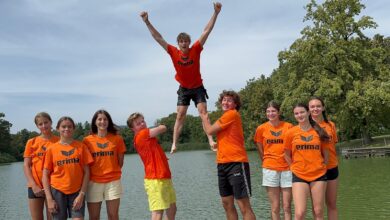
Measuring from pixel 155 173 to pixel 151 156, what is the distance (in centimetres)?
24

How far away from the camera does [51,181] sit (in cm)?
550

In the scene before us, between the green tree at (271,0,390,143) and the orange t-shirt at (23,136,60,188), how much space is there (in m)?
29.5

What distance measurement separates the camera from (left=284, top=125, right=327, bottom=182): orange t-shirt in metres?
5.27

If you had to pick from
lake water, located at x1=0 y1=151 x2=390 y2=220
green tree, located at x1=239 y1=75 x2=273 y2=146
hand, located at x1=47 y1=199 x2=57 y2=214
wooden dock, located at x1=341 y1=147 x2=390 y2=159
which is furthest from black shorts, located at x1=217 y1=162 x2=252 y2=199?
green tree, located at x1=239 y1=75 x2=273 y2=146

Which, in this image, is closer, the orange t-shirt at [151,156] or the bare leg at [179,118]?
the orange t-shirt at [151,156]

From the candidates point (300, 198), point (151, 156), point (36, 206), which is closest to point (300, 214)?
point (300, 198)

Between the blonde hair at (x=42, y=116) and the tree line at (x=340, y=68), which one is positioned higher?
the tree line at (x=340, y=68)

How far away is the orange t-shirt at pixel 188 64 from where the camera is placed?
20.1 feet

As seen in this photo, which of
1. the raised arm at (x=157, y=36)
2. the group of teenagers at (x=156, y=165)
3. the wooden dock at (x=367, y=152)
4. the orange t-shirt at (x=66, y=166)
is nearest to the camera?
the group of teenagers at (x=156, y=165)

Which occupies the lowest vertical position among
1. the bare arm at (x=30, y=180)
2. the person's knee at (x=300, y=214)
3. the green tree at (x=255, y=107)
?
the person's knee at (x=300, y=214)

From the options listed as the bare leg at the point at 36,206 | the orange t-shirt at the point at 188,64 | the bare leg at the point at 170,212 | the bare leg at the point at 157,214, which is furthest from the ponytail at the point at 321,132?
the bare leg at the point at 36,206

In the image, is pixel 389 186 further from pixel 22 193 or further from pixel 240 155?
pixel 22 193

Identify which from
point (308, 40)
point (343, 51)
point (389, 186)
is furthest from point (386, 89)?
point (389, 186)

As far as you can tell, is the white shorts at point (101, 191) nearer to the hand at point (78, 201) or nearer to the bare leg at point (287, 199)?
the hand at point (78, 201)
